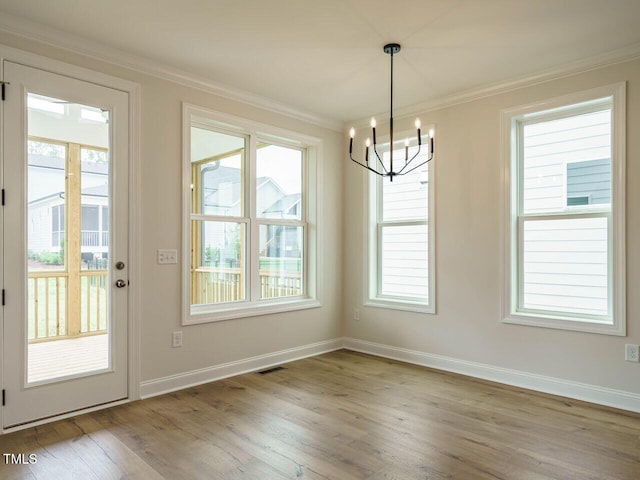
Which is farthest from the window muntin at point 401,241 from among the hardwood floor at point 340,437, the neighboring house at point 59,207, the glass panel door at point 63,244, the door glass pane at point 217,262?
the neighboring house at point 59,207

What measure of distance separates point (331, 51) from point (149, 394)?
3009 millimetres

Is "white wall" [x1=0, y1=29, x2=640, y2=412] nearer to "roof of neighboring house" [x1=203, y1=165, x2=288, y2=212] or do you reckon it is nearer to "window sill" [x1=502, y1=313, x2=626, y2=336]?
"window sill" [x1=502, y1=313, x2=626, y2=336]

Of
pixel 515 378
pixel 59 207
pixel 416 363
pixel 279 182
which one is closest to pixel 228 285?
pixel 279 182

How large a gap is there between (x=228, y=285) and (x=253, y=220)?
0.69m

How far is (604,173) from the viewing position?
11.1 feet

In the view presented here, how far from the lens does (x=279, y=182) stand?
15.3ft

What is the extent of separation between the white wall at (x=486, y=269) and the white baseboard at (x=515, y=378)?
0.14ft

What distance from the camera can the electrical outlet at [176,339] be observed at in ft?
11.8

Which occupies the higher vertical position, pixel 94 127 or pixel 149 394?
pixel 94 127

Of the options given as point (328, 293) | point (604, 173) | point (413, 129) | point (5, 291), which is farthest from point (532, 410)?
point (5, 291)

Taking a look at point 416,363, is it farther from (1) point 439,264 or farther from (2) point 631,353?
(2) point 631,353

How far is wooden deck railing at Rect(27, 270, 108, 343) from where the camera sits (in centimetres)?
288

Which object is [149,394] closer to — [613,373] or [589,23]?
[613,373]

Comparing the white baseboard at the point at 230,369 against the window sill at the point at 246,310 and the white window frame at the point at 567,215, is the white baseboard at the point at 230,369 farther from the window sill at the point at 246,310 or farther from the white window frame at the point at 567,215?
the white window frame at the point at 567,215
